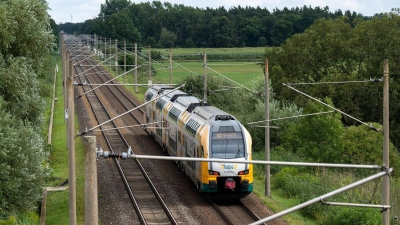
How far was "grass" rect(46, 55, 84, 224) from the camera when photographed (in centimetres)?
2469

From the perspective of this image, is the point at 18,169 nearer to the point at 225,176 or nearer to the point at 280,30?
the point at 225,176

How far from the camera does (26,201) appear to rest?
2255cm

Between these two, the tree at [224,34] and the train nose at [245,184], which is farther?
the tree at [224,34]

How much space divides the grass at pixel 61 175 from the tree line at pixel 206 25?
257 feet

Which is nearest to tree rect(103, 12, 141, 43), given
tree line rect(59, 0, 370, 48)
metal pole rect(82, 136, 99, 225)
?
tree line rect(59, 0, 370, 48)

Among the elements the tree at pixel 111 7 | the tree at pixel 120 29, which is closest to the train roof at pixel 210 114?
the tree at pixel 120 29

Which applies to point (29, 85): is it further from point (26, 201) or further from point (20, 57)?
point (26, 201)

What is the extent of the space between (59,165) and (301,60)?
2869cm

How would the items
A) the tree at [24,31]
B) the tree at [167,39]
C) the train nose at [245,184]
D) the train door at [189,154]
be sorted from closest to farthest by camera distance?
the train nose at [245,184] → the tree at [24,31] → the train door at [189,154] → the tree at [167,39]

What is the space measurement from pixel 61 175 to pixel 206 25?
122165 millimetres

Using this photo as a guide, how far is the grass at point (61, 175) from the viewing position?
24688 mm

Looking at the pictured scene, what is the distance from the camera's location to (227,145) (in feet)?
82.2

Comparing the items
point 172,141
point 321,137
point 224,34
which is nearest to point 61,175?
point 172,141

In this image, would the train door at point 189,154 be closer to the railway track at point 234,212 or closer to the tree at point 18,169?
the railway track at point 234,212
